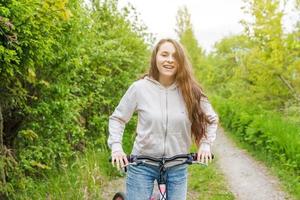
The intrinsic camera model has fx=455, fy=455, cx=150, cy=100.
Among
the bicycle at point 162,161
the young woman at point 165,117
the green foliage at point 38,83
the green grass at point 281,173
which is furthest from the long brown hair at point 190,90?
the green grass at point 281,173

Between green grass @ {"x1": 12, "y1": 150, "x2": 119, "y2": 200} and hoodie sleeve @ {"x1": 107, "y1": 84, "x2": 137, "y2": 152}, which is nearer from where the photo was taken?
hoodie sleeve @ {"x1": 107, "y1": 84, "x2": 137, "y2": 152}

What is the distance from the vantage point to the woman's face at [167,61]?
3400 millimetres

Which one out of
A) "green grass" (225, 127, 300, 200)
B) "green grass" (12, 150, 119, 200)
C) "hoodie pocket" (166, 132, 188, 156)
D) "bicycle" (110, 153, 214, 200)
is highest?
"hoodie pocket" (166, 132, 188, 156)

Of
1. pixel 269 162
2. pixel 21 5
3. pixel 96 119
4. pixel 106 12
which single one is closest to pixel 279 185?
pixel 269 162

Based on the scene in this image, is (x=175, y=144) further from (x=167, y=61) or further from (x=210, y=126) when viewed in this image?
(x=167, y=61)

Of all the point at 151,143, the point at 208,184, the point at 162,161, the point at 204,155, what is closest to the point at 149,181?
the point at 162,161

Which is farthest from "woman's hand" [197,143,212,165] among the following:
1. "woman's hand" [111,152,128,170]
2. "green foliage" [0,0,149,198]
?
"green foliage" [0,0,149,198]

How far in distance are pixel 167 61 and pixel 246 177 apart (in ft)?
16.7

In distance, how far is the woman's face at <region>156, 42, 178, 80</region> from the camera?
3.40 m

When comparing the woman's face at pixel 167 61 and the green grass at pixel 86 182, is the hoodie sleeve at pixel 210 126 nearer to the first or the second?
the woman's face at pixel 167 61

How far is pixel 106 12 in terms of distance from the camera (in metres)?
11.8

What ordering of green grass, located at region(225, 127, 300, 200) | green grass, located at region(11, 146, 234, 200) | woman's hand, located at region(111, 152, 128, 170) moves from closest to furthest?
woman's hand, located at region(111, 152, 128, 170)
green grass, located at region(11, 146, 234, 200)
green grass, located at region(225, 127, 300, 200)

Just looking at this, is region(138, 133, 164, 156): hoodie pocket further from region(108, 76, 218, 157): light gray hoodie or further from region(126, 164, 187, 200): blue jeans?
region(126, 164, 187, 200): blue jeans

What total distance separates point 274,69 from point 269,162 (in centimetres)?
306
